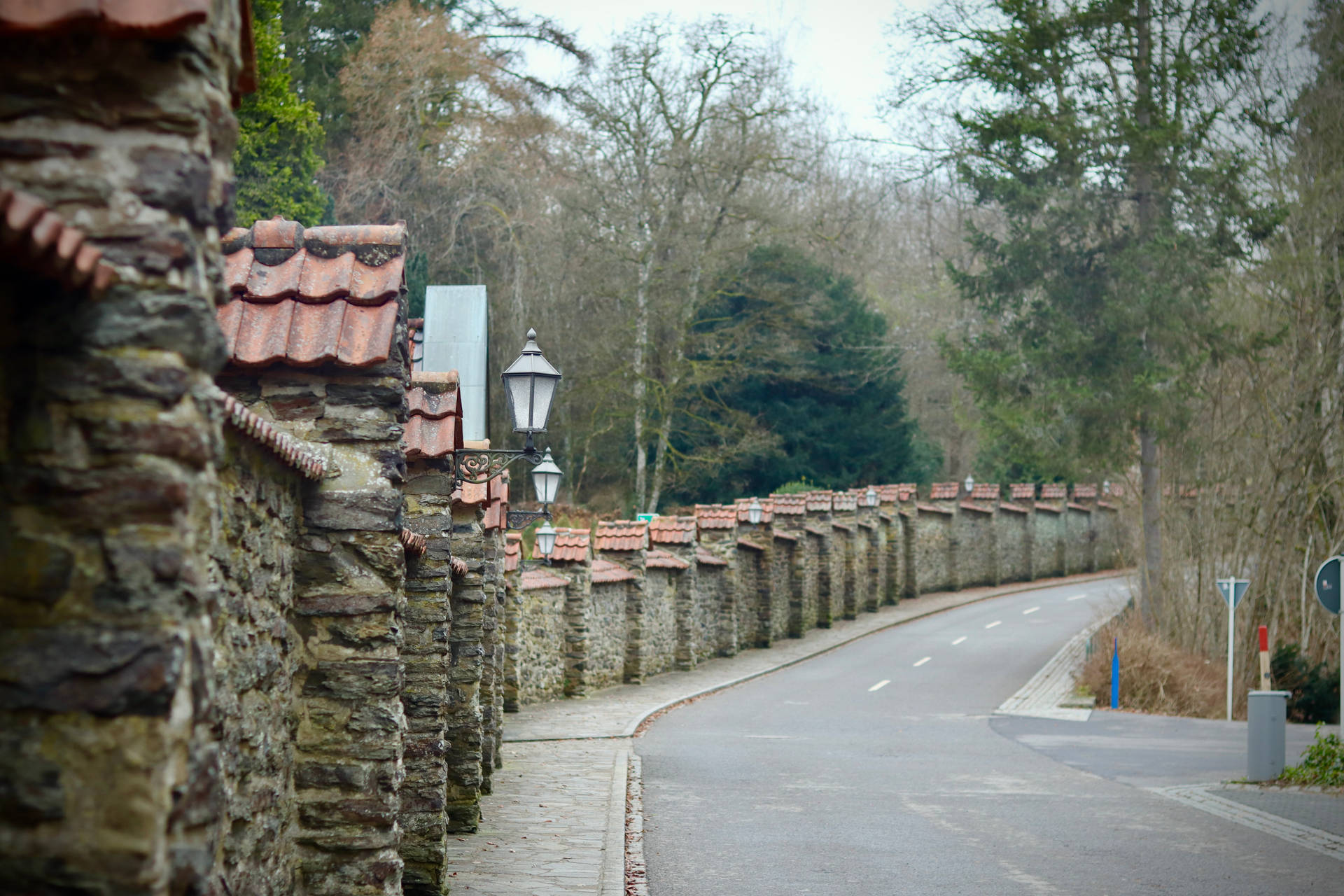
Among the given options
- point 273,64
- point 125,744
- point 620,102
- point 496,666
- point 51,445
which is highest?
point 620,102

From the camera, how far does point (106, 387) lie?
2.75m

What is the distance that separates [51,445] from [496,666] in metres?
10.1

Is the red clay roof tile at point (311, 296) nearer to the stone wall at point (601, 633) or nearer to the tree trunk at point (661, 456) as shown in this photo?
→ the stone wall at point (601, 633)

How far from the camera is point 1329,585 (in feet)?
43.0

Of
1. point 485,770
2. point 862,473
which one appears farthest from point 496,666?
point 862,473

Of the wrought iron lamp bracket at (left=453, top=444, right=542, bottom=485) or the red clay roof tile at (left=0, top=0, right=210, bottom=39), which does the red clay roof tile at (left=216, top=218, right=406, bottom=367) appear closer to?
the red clay roof tile at (left=0, top=0, right=210, bottom=39)

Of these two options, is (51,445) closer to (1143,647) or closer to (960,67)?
(1143,647)

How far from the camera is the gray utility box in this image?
13773mm

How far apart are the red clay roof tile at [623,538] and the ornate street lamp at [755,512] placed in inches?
287

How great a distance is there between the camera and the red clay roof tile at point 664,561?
A: 1000 inches

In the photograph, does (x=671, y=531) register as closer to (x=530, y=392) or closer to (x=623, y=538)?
(x=623, y=538)

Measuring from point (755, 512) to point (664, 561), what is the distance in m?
6.16

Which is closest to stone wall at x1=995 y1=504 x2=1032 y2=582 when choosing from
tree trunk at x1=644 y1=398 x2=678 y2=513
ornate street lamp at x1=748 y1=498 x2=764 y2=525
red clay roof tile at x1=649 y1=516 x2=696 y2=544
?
tree trunk at x1=644 y1=398 x2=678 y2=513

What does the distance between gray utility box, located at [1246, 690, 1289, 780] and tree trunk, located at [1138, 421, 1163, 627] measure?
11020mm
